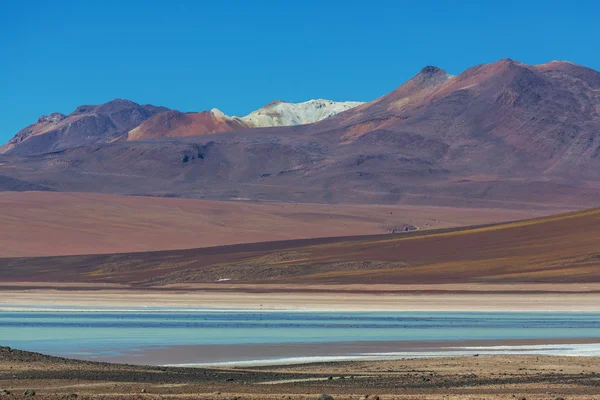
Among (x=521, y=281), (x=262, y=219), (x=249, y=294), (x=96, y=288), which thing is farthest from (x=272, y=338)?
(x=262, y=219)

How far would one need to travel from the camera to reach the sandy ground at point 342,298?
64.4 meters

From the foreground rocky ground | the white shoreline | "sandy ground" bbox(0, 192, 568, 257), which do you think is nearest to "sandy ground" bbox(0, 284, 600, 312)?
the white shoreline

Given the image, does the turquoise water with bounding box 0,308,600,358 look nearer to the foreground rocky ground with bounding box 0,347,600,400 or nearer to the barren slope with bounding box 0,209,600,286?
the foreground rocky ground with bounding box 0,347,600,400

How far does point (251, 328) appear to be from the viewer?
47281 mm

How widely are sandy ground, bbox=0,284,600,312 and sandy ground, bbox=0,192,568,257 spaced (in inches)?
2064

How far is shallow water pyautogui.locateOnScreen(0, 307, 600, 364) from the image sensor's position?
119 feet

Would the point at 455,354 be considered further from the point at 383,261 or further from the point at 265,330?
the point at 383,261

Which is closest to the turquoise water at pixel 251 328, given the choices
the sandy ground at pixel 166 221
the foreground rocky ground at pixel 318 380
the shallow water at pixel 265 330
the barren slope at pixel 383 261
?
the shallow water at pixel 265 330

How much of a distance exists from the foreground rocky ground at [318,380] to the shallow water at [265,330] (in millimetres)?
3524

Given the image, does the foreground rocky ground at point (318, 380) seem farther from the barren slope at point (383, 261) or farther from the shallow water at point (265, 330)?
the barren slope at point (383, 261)

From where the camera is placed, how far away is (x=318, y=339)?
41375 mm

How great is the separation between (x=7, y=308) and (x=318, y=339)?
27.5 meters

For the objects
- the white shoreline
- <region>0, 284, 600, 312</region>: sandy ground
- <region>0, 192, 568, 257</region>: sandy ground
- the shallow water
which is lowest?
the white shoreline

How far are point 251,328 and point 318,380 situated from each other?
65.8ft
